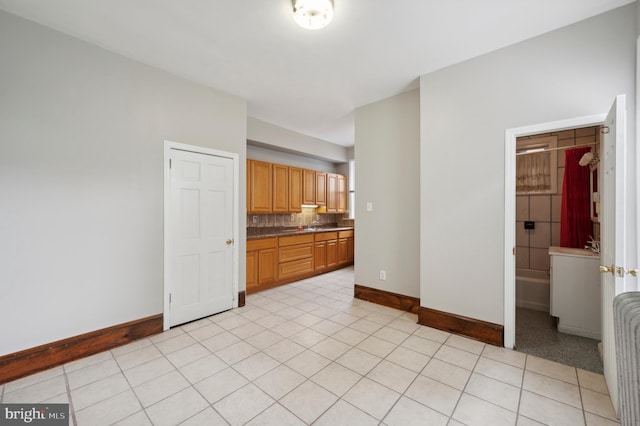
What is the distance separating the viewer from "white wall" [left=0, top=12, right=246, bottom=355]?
2.13 metres

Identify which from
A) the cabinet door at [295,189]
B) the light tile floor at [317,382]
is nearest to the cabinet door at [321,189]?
the cabinet door at [295,189]

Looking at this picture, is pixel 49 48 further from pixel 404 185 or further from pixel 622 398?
pixel 622 398

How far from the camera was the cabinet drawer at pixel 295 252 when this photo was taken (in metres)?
4.75

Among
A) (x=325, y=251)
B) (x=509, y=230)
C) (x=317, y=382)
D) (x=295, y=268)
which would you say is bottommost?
(x=317, y=382)

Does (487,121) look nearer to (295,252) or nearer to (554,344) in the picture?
(554,344)

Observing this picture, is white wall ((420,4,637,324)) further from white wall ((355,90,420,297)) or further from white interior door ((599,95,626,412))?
white wall ((355,90,420,297))

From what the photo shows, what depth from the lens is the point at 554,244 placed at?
3771 millimetres

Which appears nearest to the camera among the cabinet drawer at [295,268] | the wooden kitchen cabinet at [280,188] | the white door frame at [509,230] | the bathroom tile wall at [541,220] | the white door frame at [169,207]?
the white door frame at [509,230]

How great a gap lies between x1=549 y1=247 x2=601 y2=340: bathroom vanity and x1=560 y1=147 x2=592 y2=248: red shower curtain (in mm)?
347

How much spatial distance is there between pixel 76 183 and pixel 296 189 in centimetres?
347

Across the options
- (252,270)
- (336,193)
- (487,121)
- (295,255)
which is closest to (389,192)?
(487,121)

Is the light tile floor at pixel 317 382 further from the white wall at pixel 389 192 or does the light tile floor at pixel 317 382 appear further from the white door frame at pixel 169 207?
the white wall at pixel 389 192

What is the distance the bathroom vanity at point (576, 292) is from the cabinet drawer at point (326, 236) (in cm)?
360

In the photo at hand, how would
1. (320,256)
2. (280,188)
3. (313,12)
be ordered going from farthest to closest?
(320,256) < (280,188) < (313,12)
